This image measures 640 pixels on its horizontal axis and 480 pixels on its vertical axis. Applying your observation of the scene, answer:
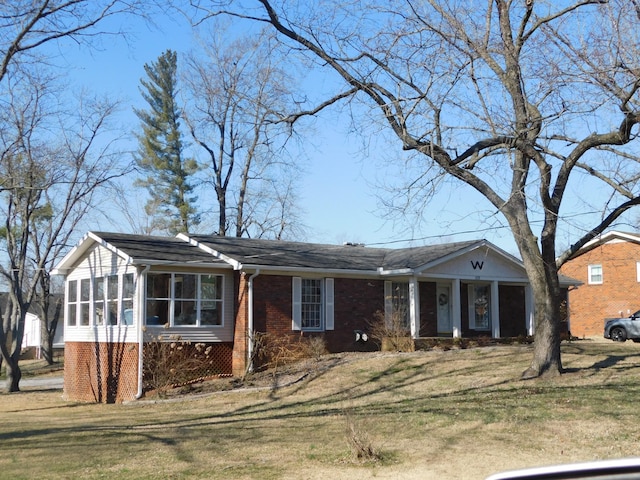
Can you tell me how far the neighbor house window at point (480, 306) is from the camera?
96.8 ft

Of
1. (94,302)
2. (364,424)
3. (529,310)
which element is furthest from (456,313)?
(364,424)

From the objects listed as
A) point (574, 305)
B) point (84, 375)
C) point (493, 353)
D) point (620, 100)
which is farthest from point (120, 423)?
point (574, 305)

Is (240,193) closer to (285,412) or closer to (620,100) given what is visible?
(285,412)

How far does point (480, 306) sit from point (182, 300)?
12660mm

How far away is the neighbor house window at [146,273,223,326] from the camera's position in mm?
22656

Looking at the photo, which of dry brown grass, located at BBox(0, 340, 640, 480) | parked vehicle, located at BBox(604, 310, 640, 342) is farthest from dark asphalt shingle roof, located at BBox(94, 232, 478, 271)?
parked vehicle, located at BBox(604, 310, 640, 342)

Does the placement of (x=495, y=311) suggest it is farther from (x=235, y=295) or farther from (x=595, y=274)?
(x=595, y=274)

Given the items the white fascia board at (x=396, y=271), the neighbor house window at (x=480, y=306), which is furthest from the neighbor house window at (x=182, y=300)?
the neighbor house window at (x=480, y=306)

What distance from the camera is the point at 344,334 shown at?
25.4 m

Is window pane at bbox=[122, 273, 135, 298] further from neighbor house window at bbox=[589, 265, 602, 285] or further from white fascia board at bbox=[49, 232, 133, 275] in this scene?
neighbor house window at bbox=[589, 265, 602, 285]

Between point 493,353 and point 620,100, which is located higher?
point 620,100

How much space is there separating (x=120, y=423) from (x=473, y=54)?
10.8 m

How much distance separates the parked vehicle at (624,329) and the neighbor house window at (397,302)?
11465mm

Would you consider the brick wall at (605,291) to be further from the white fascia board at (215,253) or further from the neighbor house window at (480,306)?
the white fascia board at (215,253)
